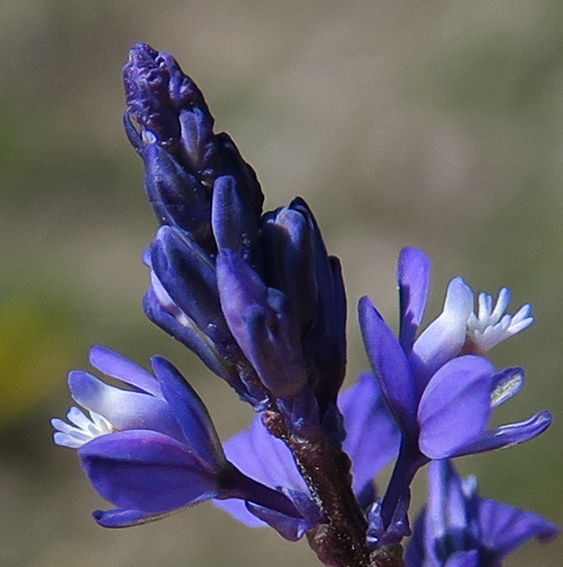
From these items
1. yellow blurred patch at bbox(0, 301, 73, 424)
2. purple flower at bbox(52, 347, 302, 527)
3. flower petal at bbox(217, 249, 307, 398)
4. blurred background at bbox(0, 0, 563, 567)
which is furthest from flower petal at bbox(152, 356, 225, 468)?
yellow blurred patch at bbox(0, 301, 73, 424)

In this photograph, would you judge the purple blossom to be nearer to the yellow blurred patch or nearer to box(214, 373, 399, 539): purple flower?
box(214, 373, 399, 539): purple flower

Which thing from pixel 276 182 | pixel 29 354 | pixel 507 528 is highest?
pixel 276 182

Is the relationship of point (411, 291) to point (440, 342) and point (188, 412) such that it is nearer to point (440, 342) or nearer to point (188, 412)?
point (440, 342)

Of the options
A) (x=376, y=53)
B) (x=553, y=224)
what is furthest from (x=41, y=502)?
(x=376, y=53)

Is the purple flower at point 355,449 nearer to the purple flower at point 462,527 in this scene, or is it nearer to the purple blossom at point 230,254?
the purple flower at point 462,527

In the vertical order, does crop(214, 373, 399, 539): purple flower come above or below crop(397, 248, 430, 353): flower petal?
below

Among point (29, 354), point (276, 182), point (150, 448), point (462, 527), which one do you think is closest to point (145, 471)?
point (150, 448)
